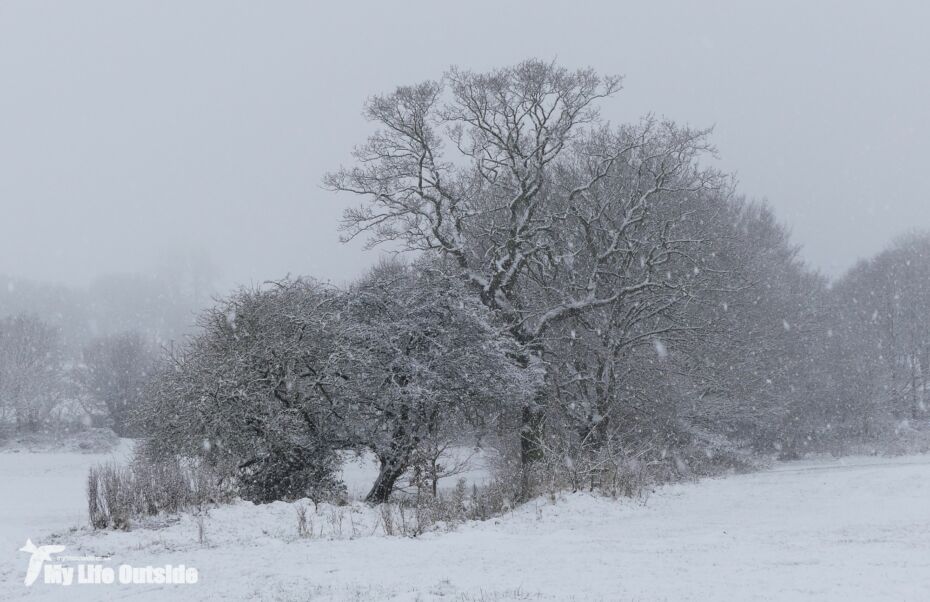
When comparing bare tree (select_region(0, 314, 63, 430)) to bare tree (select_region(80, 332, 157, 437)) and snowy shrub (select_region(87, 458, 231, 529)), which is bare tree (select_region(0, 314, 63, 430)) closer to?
bare tree (select_region(80, 332, 157, 437))

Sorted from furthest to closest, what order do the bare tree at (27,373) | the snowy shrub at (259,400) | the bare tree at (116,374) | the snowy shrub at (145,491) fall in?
1. the bare tree at (116,374)
2. the bare tree at (27,373)
3. the snowy shrub at (259,400)
4. the snowy shrub at (145,491)

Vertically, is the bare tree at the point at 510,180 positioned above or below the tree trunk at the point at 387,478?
above

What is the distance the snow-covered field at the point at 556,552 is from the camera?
661cm

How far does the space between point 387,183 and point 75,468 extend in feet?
71.9

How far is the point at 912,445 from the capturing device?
94.4 feet

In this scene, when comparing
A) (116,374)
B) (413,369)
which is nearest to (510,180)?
(413,369)

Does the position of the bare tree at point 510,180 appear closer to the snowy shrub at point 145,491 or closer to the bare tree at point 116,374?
the snowy shrub at point 145,491

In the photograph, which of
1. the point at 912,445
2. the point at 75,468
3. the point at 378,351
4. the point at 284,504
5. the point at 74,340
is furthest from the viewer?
the point at 74,340

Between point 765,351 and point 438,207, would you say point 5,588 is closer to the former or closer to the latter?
point 438,207

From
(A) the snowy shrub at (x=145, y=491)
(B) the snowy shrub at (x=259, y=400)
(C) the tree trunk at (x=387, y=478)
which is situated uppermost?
(B) the snowy shrub at (x=259, y=400)

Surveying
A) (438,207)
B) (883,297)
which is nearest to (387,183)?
(438,207)

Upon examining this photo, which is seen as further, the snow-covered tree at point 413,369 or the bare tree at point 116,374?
the bare tree at point 116,374

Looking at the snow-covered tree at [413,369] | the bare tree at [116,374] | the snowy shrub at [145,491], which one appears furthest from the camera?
the bare tree at [116,374]

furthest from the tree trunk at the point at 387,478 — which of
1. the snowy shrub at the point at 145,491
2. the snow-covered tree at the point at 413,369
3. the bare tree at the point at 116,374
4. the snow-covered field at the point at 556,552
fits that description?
the bare tree at the point at 116,374
